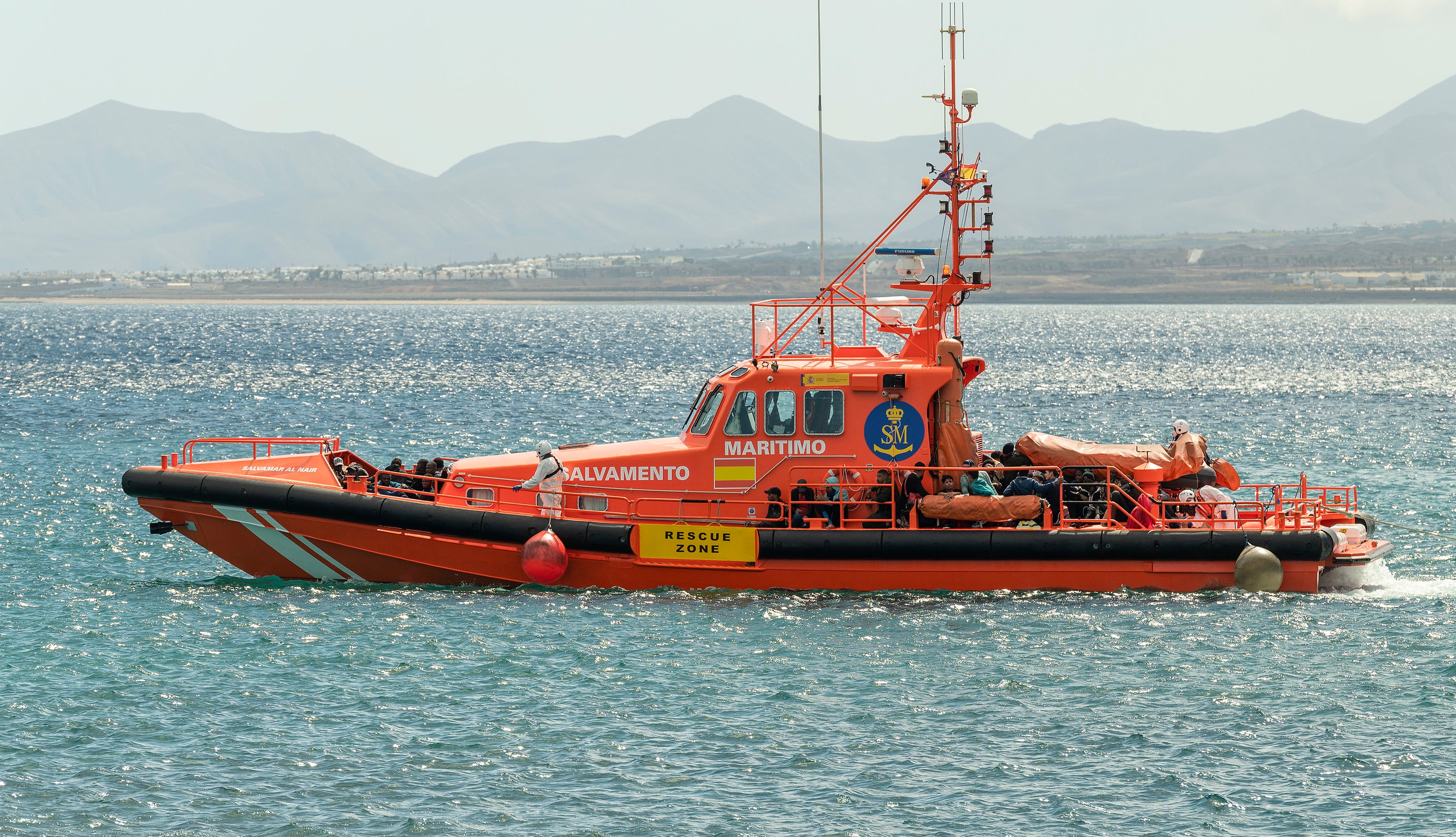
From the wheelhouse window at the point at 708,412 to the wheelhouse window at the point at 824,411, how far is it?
39.3 inches

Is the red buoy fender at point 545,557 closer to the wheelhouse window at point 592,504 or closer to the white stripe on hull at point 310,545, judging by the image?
the wheelhouse window at point 592,504

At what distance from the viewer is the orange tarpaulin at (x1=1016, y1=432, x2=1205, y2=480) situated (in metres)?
16.4

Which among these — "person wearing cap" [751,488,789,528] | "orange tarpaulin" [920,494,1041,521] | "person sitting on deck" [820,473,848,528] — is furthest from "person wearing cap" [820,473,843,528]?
"orange tarpaulin" [920,494,1041,521]

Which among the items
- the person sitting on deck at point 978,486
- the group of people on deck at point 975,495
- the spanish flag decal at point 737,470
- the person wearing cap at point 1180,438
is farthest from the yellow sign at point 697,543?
the person wearing cap at point 1180,438

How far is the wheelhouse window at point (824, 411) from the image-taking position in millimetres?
16188

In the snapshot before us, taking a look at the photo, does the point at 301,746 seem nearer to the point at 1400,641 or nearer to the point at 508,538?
the point at 508,538

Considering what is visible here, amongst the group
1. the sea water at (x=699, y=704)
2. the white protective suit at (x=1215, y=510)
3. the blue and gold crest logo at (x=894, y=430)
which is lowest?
the sea water at (x=699, y=704)

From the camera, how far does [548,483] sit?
16.3 metres

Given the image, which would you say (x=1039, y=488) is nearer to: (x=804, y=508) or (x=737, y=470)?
(x=804, y=508)

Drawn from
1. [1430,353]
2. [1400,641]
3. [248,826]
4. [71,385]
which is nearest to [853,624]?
[1400,641]

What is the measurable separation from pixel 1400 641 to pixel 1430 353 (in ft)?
247

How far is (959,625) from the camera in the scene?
15.1m

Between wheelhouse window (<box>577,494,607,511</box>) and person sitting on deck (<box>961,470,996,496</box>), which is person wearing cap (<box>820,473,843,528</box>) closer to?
person sitting on deck (<box>961,470,996,496</box>)

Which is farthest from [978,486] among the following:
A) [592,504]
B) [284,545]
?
[284,545]
